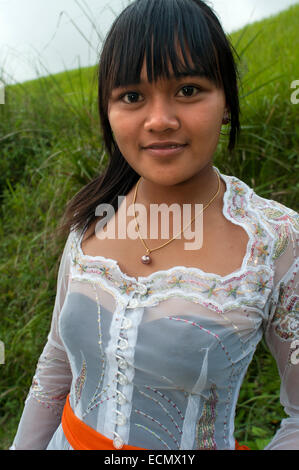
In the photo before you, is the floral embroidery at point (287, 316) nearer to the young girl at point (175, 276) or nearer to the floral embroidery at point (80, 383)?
the young girl at point (175, 276)

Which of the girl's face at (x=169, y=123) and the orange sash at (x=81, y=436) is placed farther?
the orange sash at (x=81, y=436)

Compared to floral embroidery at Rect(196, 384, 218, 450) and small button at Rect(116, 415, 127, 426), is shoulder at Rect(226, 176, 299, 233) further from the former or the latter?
small button at Rect(116, 415, 127, 426)

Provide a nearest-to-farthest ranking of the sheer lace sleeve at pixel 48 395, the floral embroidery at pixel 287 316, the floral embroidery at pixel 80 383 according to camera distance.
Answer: the floral embroidery at pixel 287 316, the floral embroidery at pixel 80 383, the sheer lace sleeve at pixel 48 395

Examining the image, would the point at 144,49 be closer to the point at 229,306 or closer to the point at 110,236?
the point at 110,236

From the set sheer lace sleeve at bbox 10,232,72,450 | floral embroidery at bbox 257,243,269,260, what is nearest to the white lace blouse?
floral embroidery at bbox 257,243,269,260

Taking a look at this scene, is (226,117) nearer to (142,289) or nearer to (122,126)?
(122,126)

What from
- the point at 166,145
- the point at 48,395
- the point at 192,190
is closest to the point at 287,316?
the point at 192,190

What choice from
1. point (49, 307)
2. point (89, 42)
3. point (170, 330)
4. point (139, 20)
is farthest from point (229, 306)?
point (89, 42)

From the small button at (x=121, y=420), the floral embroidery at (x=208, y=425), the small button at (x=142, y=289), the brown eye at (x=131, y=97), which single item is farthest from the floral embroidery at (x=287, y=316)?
the brown eye at (x=131, y=97)

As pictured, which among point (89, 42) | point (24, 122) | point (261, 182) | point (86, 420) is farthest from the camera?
point (24, 122)

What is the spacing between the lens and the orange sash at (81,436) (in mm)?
1093

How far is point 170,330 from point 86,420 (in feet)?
1.25

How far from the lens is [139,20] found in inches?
37.9

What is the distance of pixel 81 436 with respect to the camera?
114cm
